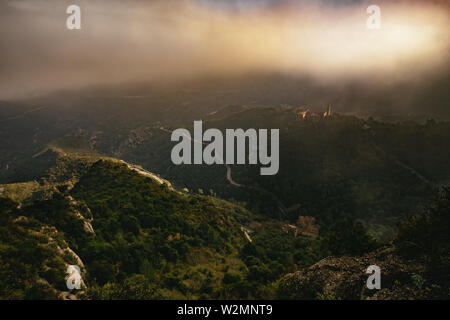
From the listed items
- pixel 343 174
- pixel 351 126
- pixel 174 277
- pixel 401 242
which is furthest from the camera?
pixel 351 126

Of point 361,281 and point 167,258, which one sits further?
point 167,258

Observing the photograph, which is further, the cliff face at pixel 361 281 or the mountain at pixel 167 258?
the mountain at pixel 167 258

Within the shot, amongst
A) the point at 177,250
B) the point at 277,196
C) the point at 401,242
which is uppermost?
the point at 401,242

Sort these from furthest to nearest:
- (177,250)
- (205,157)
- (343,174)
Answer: (205,157)
(343,174)
(177,250)

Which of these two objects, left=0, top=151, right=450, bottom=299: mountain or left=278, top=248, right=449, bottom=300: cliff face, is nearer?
left=278, top=248, right=449, bottom=300: cliff face

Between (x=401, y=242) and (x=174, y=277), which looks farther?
(x=174, y=277)

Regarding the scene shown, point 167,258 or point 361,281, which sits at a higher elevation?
point 361,281
